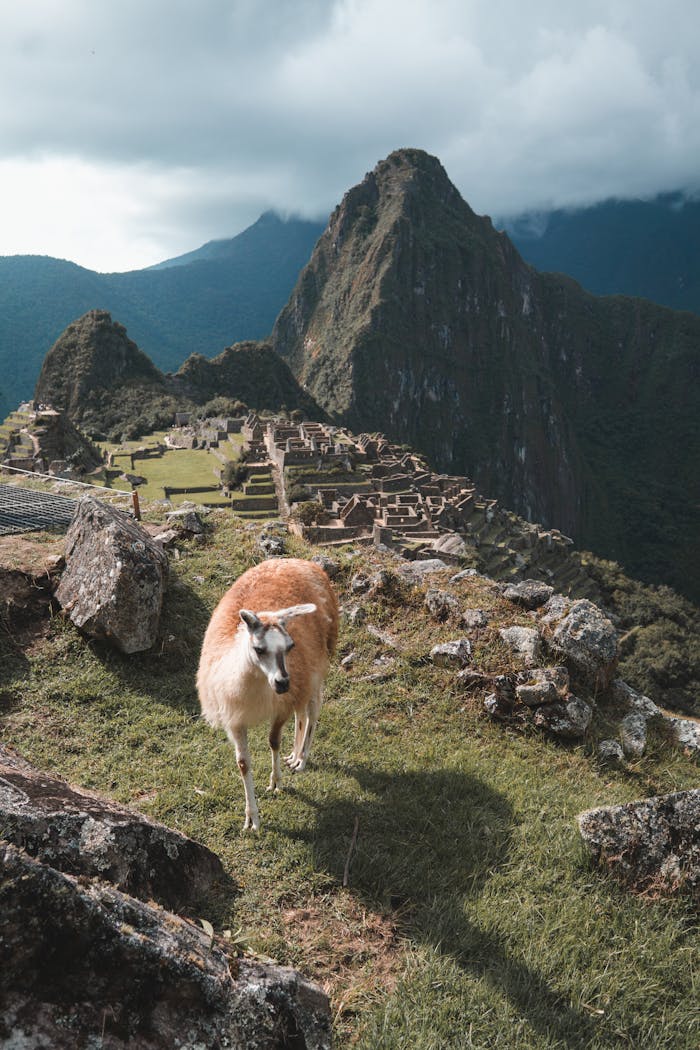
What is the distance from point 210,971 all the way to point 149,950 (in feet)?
0.75

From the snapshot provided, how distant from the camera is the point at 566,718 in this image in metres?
4.65

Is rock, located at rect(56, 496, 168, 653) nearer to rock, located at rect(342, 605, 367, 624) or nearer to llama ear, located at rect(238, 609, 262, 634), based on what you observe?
rock, located at rect(342, 605, 367, 624)

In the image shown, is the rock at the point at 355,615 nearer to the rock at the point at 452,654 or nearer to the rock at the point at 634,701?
the rock at the point at 452,654

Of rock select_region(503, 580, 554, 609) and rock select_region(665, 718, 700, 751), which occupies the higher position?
rock select_region(503, 580, 554, 609)

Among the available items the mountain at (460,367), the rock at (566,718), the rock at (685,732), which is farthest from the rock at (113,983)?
the mountain at (460,367)

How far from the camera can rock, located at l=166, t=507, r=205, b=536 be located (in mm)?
8141

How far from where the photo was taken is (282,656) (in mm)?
3436

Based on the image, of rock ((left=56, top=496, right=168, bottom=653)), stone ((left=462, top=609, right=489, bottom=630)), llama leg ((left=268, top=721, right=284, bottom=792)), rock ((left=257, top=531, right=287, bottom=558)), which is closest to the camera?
llama leg ((left=268, top=721, right=284, bottom=792))

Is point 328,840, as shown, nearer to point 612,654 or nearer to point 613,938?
point 613,938

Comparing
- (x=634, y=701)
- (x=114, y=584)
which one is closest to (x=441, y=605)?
(x=634, y=701)

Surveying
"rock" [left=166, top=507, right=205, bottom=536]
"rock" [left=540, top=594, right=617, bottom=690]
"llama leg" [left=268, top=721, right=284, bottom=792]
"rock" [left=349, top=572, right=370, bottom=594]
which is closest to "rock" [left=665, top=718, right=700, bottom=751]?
"rock" [left=540, top=594, right=617, bottom=690]

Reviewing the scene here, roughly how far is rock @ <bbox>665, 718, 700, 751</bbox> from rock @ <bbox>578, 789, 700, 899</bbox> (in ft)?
5.53

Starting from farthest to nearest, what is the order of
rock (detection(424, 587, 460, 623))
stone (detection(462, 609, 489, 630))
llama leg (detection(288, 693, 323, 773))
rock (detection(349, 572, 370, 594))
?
rock (detection(349, 572, 370, 594)), rock (detection(424, 587, 460, 623)), stone (detection(462, 609, 489, 630)), llama leg (detection(288, 693, 323, 773))

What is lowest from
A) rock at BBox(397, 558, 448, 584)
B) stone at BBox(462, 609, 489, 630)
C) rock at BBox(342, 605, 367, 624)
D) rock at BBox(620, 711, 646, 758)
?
rock at BBox(620, 711, 646, 758)
